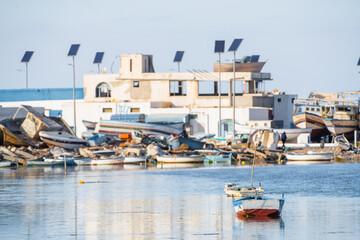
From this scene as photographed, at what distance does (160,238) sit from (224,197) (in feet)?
39.1

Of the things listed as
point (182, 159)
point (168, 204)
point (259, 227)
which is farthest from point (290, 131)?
point (259, 227)

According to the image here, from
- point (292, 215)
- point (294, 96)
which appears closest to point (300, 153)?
point (294, 96)

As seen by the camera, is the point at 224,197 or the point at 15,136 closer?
the point at 224,197

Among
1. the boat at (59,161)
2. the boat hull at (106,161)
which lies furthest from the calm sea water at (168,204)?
the boat hull at (106,161)

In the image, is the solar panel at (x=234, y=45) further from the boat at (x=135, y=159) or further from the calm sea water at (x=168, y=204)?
the calm sea water at (x=168, y=204)

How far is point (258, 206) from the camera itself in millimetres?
29375

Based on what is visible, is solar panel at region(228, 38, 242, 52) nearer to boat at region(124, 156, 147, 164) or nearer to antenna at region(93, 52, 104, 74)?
boat at region(124, 156, 147, 164)

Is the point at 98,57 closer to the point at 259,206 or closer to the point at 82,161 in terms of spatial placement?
the point at 82,161

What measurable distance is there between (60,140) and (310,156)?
21.9m

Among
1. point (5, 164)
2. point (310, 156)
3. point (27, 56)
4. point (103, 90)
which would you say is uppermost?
point (27, 56)

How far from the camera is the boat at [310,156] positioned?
6341cm

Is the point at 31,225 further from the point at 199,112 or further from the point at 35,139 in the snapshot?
the point at 199,112

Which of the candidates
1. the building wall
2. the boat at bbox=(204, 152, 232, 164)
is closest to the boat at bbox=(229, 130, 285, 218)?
the boat at bbox=(204, 152, 232, 164)

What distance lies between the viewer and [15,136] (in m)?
67.6
